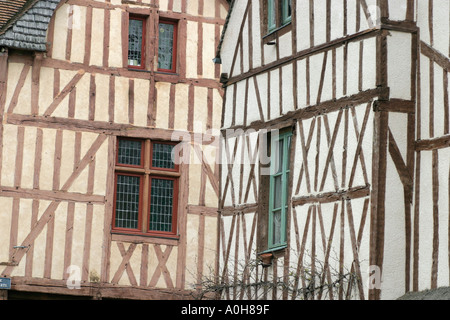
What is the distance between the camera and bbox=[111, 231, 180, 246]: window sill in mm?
21922

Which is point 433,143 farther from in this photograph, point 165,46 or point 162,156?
point 165,46

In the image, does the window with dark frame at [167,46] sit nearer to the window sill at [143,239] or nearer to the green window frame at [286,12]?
the window sill at [143,239]

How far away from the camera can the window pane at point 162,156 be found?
22625 mm

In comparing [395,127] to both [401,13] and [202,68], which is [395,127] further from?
[202,68]

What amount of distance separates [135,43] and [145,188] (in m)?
2.48

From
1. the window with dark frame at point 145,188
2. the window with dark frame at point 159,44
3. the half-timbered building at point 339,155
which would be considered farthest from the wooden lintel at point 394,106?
the window with dark frame at point 159,44

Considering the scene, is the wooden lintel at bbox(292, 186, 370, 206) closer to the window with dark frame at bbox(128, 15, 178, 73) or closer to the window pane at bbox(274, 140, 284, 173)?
the window pane at bbox(274, 140, 284, 173)

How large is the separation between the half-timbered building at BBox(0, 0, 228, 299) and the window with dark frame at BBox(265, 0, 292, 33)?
5.54 m

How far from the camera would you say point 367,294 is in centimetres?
1409

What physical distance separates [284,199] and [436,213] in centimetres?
266

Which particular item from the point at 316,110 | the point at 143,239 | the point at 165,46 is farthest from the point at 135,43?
the point at 316,110

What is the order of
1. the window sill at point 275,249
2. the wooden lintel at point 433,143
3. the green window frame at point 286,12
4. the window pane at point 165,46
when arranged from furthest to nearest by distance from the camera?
the window pane at point 165,46 → the green window frame at point 286,12 → the window sill at point 275,249 → the wooden lintel at point 433,143

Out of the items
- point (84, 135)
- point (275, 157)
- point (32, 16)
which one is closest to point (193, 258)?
point (84, 135)

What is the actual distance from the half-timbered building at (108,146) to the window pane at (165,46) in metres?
0.02
